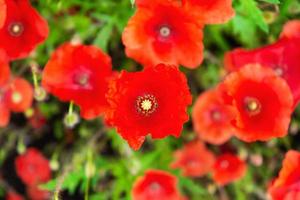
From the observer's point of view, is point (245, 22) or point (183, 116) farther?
point (245, 22)

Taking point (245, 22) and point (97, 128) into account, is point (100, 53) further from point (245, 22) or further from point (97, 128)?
point (97, 128)

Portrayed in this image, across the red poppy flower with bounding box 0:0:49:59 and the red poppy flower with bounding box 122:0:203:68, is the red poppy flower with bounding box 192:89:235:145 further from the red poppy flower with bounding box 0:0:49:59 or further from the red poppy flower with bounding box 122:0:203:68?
the red poppy flower with bounding box 0:0:49:59

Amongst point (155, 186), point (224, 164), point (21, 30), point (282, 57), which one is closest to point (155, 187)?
point (155, 186)

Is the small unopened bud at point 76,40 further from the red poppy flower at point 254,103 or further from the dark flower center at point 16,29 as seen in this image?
the red poppy flower at point 254,103

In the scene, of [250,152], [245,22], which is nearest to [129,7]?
[245,22]

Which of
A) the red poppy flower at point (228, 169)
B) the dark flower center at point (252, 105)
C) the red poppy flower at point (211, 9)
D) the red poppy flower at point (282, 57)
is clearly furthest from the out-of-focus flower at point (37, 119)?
the red poppy flower at point (211, 9)
